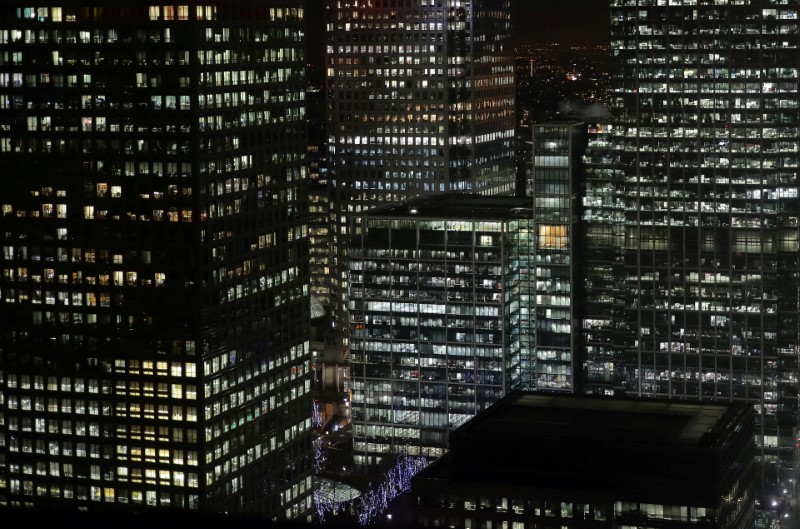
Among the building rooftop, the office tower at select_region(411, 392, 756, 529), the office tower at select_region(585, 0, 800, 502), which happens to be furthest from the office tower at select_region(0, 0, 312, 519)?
the office tower at select_region(585, 0, 800, 502)

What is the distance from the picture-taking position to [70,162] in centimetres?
15175

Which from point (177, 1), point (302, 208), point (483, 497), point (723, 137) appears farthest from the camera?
point (723, 137)

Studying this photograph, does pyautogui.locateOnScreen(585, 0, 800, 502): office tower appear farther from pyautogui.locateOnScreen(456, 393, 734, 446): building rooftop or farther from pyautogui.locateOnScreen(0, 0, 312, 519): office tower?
pyautogui.locateOnScreen(0, 0, 312, 519): office tower

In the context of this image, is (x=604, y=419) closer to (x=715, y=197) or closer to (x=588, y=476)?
(x=588, y=476)

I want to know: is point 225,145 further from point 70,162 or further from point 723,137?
point 723,137

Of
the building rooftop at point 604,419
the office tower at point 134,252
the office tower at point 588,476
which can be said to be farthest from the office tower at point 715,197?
the office tower at point 134,252

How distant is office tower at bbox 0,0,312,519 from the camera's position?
490 feet

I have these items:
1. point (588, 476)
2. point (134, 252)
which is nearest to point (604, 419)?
point (588, 476)

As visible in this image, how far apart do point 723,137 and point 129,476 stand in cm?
8379

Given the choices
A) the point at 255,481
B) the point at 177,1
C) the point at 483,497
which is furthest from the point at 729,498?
the point at 177,1

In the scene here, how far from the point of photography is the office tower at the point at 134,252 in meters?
150

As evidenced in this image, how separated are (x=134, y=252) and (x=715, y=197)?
7675 cm

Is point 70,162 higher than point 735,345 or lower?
higher

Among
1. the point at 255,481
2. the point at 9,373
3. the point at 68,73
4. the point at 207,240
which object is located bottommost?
the point at 255,481
